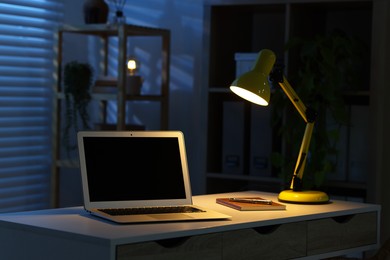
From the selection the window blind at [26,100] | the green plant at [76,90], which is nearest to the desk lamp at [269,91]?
the green plant at [76,90]

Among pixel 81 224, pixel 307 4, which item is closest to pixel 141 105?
pixel 307 4

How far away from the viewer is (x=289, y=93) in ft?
10.6

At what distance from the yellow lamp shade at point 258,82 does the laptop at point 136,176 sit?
30cm

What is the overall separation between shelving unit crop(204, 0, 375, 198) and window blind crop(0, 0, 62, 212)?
1010 mm

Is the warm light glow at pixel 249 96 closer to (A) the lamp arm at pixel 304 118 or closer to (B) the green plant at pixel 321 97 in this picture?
(A) the lamp arm at pixel 304 118

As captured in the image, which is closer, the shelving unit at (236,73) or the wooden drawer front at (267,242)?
the wooden drawer front at (267,242)

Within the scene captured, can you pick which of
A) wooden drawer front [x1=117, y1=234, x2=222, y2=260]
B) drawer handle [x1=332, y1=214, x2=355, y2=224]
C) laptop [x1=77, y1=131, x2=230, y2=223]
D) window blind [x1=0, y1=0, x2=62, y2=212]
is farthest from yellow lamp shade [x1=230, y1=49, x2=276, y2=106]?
window blind [x1=0, y1=0, x2=62, y2=212]

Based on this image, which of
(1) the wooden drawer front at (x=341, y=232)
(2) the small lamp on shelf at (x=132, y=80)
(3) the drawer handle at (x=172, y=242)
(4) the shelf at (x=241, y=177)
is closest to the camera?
(3) the drawer handle at (x=172, y=242)

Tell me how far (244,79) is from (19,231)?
3.30 ft

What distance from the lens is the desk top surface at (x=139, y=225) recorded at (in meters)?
2.37

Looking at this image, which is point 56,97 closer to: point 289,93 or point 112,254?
point 289,93

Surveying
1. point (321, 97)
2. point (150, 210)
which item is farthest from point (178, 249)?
point (321, 97)

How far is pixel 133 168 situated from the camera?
9.48 ft

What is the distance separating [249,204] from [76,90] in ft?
6.39
